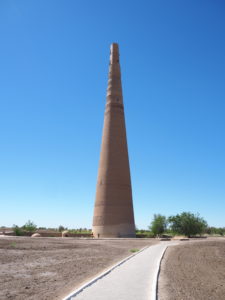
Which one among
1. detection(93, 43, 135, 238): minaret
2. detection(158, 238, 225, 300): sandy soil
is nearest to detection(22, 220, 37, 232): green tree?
detection(93, 43, 135, 238): minaret

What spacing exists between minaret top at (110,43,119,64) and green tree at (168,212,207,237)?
2112 centimetres

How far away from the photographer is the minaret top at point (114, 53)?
4081cm

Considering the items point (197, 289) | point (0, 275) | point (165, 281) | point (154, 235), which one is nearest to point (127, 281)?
point (165, 281)

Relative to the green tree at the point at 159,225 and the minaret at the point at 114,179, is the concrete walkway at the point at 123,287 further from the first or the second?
the green tree at the point at 159,225

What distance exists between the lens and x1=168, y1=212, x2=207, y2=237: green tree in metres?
36.9

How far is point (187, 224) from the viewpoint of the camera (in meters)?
36.9

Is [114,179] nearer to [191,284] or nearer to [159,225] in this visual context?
Result: [159,225]

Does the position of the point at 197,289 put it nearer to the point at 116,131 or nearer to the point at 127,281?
the point at 127,281

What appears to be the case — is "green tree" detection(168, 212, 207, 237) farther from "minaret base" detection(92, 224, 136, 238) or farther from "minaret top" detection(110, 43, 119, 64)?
"minaret top" detection(110, 43, 119, 64)

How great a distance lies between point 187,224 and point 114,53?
23.4 metres

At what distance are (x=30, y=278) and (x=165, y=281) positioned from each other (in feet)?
11.0

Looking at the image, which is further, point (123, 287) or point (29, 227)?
point (29, 227)

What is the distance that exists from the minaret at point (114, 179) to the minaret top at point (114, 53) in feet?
10.4

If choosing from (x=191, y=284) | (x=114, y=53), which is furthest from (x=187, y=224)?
(x=191, y=284)
